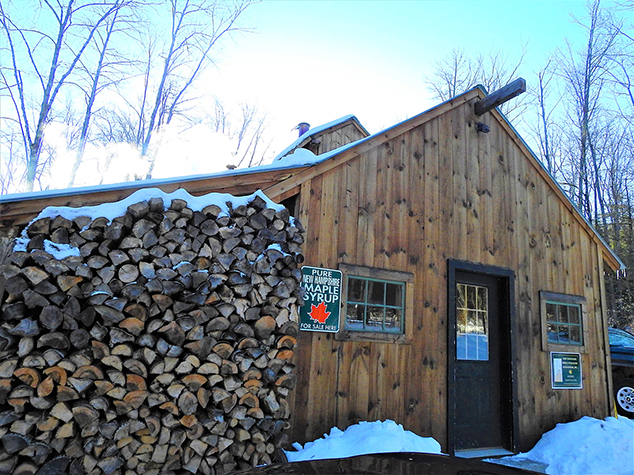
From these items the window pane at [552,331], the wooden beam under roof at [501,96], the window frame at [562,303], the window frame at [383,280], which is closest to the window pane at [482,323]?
the window frame at [562,303]

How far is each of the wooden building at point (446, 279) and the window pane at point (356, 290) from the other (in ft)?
0.05

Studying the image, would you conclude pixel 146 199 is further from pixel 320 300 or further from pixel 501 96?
pixel 501 96

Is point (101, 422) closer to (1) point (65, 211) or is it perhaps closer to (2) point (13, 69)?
(1) point (65, 211)

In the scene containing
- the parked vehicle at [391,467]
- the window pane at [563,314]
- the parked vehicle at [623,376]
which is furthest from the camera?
the parked vehicle at [623,376]

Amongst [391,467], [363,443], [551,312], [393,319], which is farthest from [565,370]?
[391,467]

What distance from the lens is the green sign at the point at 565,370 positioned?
6.36m

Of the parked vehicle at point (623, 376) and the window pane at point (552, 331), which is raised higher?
the window pane at point (552, 331)

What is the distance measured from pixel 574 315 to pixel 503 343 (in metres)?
1.73

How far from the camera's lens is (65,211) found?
3.43 meters

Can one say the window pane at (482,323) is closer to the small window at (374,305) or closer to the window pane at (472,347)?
the window pane at (472,347)

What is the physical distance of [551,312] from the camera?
6688mm

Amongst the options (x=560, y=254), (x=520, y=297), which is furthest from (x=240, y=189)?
(x=560, y=254)

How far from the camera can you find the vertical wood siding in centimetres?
474

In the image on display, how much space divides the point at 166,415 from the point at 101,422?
447 millimetres
